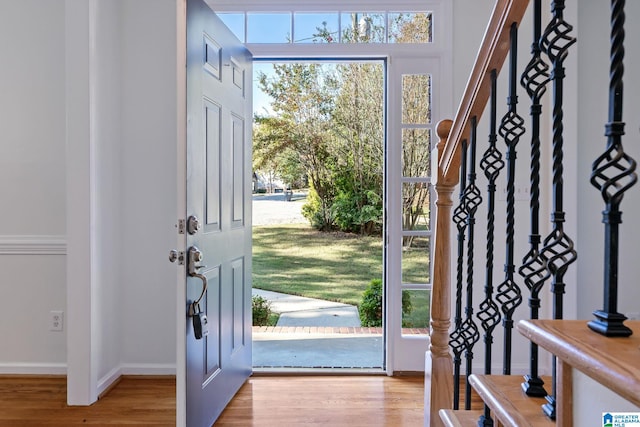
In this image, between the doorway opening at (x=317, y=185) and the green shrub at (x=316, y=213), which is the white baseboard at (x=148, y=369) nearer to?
the doorway opening at (x=317, y=185)

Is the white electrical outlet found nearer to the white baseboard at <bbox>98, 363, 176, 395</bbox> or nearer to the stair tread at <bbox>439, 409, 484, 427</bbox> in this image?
Answer: the white baseboard at <bbox>98, 363, 176, 395</bbox>

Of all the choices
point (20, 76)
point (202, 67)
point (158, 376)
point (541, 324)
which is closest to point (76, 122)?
point (20, 76)

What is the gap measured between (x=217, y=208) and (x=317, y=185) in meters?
4.49

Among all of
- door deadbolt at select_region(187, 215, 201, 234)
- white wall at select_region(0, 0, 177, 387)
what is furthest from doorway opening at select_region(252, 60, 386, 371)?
door deadbolt at select_region(187, 215, 201, 234)

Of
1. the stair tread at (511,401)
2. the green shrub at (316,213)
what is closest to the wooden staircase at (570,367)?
the stair tread at (511,401)

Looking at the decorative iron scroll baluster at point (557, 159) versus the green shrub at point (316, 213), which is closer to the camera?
the decorative iron scroll baluster at point (557, 159)

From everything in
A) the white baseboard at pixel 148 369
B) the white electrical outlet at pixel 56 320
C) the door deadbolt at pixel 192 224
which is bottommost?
the white baseboard at pixel 148 369

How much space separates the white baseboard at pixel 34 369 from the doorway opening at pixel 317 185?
302 centimetres

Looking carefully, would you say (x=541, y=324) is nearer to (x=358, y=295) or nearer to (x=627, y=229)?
(x=627, y=229)

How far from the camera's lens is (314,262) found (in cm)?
664

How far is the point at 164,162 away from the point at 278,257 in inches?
158

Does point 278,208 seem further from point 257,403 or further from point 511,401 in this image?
point 511,401

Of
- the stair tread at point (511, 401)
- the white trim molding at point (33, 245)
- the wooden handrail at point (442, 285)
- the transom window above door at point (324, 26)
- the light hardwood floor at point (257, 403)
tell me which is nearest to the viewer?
the stair tread at point (511, 401)

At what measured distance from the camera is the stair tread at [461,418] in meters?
1.28
